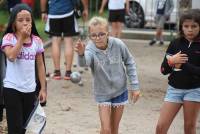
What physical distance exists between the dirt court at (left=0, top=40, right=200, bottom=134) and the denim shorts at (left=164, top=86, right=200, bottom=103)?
4.97 ft

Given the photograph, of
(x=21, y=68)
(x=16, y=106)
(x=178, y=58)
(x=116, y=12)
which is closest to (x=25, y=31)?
(x=21, y=68)

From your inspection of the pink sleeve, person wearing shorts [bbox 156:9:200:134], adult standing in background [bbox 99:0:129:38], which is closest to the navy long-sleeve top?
person wearing shorts [bbox 156:9:200:134]

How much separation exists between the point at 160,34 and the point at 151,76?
399 centimetres

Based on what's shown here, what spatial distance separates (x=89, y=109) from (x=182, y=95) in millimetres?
2574

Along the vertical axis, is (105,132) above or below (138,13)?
above

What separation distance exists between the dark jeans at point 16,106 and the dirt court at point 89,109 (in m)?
1.52

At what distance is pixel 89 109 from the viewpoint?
303 inches

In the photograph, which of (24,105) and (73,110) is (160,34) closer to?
(73,110)

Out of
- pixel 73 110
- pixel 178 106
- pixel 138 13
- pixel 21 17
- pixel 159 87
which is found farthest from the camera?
pixel 138 13

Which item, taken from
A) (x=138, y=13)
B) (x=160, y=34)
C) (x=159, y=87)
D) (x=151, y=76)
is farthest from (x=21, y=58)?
(x=138, y=13)

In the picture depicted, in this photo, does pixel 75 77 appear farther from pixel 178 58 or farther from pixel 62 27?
pixel 178 58

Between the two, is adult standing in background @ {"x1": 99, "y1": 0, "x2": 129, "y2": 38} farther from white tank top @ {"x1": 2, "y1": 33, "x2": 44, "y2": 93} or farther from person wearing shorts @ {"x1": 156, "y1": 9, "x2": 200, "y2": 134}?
white tank top @ {"x1": 2, "y1": 33, "x2": 44, "y2": 93}

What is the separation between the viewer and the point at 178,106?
5344 millimetres

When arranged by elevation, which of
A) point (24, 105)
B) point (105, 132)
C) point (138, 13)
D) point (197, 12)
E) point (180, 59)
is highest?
point (197, 12)
